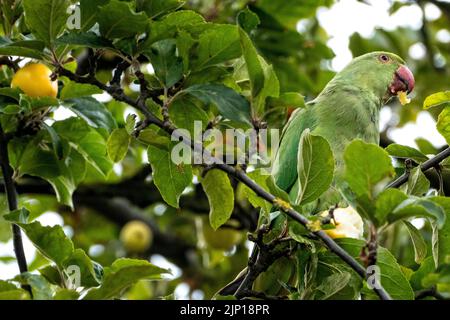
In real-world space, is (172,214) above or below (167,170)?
above

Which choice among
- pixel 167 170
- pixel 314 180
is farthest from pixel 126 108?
pixel 314 180

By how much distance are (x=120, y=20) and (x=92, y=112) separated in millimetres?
479

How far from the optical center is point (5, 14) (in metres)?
2.15

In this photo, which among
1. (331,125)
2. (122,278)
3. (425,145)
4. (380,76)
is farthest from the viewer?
(425,145)

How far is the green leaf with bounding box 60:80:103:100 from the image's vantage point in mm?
2119

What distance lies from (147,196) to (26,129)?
5.07 feet

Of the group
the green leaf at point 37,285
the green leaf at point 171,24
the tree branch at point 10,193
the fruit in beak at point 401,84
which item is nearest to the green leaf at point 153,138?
the green leaf at point 171,24

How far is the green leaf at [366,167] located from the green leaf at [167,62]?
1.78 ft

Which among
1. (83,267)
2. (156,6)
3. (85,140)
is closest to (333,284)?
(83,267)

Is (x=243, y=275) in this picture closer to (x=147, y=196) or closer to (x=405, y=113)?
(x=147, y=196)

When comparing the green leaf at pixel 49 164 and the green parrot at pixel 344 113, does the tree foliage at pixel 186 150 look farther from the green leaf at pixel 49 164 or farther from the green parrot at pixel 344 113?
the green parrot at pixel 344 113

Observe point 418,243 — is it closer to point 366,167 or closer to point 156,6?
point 366,167

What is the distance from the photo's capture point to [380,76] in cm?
302

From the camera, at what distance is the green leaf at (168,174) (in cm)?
202
